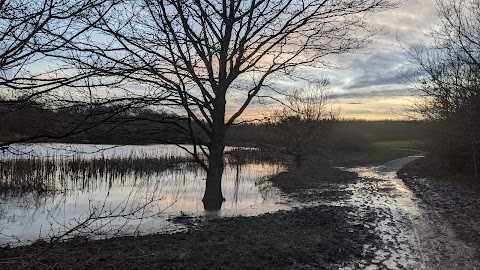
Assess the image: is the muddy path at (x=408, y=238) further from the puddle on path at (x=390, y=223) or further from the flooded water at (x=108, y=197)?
the flooded water at (x=108, y=197)

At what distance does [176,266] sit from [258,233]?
2.72m

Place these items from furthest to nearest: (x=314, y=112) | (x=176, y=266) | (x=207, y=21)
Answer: (x=314, y=112) < (x=207, y=21) < (x=176, y=266)

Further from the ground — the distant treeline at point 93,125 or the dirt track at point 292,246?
the distant treeline at point 93,125

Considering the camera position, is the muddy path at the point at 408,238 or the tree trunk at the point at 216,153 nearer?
the muddy path at the point at 408,238

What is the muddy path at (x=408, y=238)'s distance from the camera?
6.83m

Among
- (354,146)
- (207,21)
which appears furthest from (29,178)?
(354,146)

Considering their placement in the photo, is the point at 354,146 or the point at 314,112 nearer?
the point at 314,112

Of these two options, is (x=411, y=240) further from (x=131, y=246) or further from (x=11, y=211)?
(x=11, y=211)

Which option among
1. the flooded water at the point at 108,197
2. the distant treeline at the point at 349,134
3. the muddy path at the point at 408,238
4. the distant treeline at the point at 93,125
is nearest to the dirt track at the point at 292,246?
the muddy path at the point at 408,238

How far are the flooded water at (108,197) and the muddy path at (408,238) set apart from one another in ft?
10.7

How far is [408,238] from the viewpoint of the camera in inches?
341

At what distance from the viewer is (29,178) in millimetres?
17312

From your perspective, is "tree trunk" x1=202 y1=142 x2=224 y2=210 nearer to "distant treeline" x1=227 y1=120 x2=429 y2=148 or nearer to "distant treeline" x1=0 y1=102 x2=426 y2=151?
"distant treeline" x1=0 y1=102 x2=426 y2=151

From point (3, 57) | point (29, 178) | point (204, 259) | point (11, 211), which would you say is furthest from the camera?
point (29, 178)
